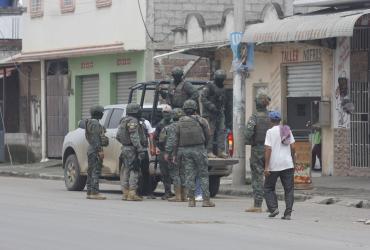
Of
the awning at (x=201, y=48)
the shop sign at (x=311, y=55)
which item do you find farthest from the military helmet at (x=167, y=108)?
the awning at (x=201, y=48)

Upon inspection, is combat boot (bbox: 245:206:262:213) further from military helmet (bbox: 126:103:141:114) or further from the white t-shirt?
military helmet (bbox: 126:103:141:114)

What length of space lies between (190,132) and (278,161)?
241 cm

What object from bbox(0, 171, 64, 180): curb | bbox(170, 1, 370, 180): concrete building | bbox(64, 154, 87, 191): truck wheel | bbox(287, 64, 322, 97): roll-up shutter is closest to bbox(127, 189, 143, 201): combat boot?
bbox(64, 154, 87, 191): truck wheel

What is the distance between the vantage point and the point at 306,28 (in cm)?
2214

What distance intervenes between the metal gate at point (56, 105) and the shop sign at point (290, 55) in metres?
10.1

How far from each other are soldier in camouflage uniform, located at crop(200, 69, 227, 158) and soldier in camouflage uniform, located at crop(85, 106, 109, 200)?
2001 millimetres

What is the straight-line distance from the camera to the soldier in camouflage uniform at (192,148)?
1791cm

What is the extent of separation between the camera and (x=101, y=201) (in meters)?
19.0

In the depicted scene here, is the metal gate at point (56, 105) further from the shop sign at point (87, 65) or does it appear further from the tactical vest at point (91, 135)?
the tactical vest at point (91, 135)

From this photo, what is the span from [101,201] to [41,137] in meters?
16.9

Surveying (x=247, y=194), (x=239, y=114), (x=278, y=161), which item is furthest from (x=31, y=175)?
(x=278, y=161)

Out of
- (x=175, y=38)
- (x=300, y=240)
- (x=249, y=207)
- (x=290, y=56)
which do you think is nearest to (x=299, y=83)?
(x=290, y=56)

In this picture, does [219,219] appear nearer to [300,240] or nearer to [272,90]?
[300,240]

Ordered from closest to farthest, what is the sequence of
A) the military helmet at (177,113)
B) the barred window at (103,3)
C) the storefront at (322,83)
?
1. the military helmet at (177,113)
2. the storefront at (322,83)
3. the barred window at (103,3)
